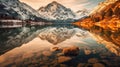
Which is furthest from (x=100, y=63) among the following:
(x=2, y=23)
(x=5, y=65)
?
(x=2, y=23)

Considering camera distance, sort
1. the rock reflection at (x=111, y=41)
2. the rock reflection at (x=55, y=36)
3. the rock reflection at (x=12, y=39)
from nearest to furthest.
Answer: the rock reflection at (x=111, y=41)
the rock reflection at (x=12, y=39)
the rock reflection at (x=55, y=36)

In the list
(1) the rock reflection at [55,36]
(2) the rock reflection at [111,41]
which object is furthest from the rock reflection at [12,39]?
(2) the rock reflection at [111,41]

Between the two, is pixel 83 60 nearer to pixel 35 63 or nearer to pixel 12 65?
pixel 35 63

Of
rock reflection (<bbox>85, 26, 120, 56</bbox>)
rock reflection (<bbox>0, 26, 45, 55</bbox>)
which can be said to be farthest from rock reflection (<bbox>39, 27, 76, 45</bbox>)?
rock reflection (<bbox>85, 26, 120, 56</bbox>)

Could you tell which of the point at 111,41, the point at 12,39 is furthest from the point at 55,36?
the point at 111,41

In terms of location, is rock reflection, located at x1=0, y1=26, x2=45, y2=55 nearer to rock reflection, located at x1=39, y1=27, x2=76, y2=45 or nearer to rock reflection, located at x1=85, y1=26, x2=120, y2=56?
rock reflection, located at x1=39, y1=27, x2=76, y2=45

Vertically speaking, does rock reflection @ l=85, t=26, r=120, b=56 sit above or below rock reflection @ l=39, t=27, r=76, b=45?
above

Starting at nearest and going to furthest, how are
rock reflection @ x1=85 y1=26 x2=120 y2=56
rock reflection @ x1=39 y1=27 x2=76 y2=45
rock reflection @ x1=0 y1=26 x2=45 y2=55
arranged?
rock reflection @ x1=85 y1=26 x2=120 y2=56, rock reflection @ x1=0 y1=26 x2=45 y2=55, rock reflection @ x1=39 y1=27 x2=76 y2=45

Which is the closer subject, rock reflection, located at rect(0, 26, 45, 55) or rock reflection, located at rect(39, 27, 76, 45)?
rock reflection, located at rect(0, 26, 45, 55)

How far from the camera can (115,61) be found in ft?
80.8

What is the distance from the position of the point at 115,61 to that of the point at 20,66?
11706mm

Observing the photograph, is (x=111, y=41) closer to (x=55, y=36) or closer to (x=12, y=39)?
(x=55, y=36)

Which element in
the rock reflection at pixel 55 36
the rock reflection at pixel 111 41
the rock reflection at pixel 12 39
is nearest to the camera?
the rock reflection at pixel 111 41

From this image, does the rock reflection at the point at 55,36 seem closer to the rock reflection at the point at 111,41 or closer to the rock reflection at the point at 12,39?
the rock reflection at the point at 12,39
